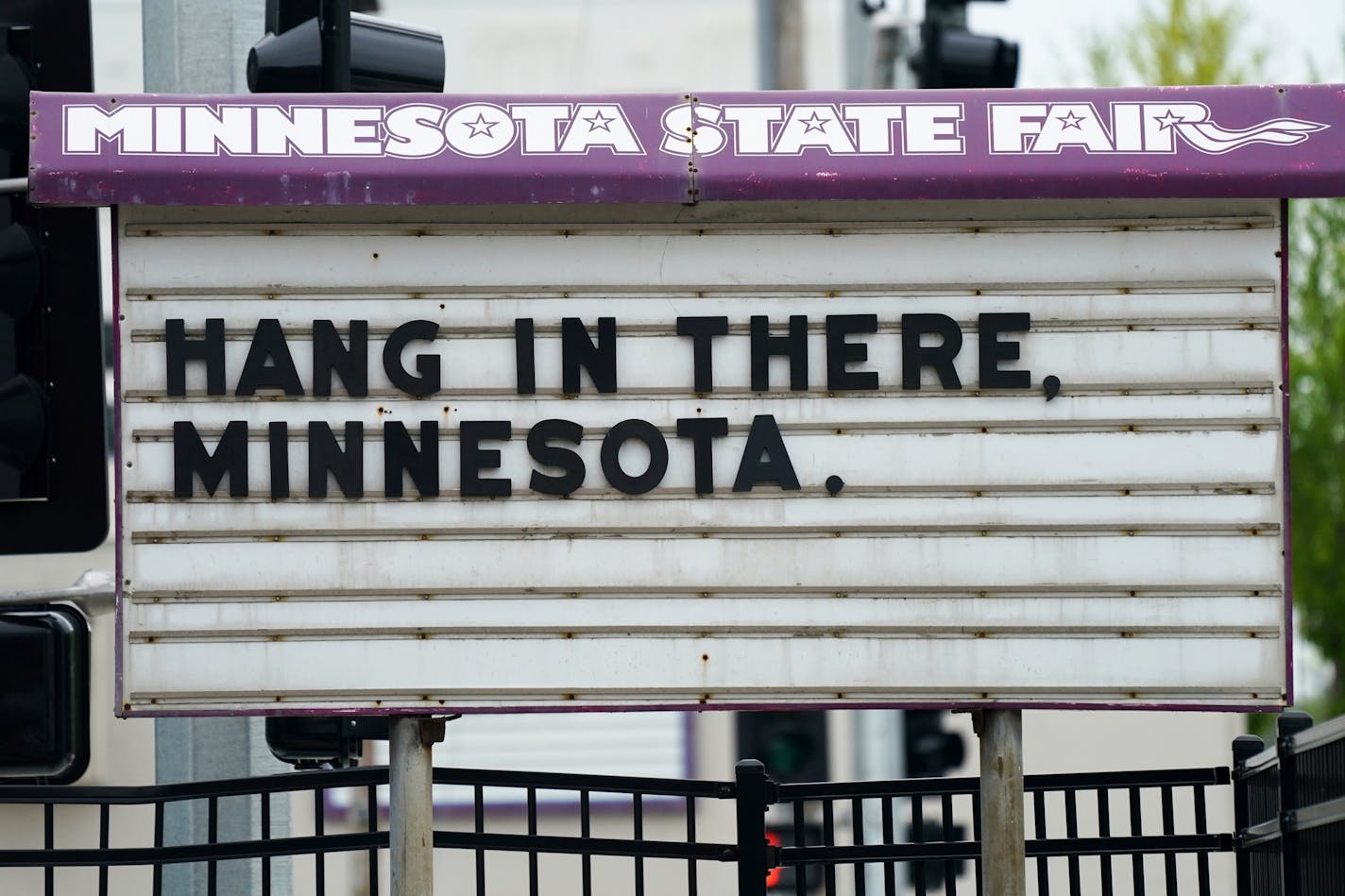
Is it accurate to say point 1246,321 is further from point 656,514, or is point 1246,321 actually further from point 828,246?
point 656,514

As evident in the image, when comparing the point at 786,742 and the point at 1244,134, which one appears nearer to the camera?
the point at 1244,134

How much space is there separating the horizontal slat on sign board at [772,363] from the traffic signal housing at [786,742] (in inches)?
448

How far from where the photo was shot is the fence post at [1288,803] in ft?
20.6

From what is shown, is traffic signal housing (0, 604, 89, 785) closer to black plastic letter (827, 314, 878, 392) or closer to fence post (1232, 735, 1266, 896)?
black plastic letter (827, 314, 878, 392)

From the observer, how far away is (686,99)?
579cm

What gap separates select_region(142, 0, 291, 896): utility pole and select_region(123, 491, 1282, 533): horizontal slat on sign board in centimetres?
103

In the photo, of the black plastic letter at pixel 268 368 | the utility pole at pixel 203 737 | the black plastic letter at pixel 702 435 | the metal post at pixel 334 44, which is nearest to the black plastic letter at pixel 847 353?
the black plastic letter at pixel 702 435

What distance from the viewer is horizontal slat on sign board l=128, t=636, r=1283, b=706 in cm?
575

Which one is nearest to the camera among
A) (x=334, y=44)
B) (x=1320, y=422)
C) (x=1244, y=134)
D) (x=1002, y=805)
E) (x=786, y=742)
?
(x=1244, y=134)

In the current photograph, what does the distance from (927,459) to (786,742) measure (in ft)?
39.0

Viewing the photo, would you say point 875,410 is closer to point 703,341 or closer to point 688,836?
point 703,341

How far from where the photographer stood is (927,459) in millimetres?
5797

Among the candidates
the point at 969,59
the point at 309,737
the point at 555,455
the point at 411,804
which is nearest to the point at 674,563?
the point at 555,455

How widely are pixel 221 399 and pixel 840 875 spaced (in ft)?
51.6
